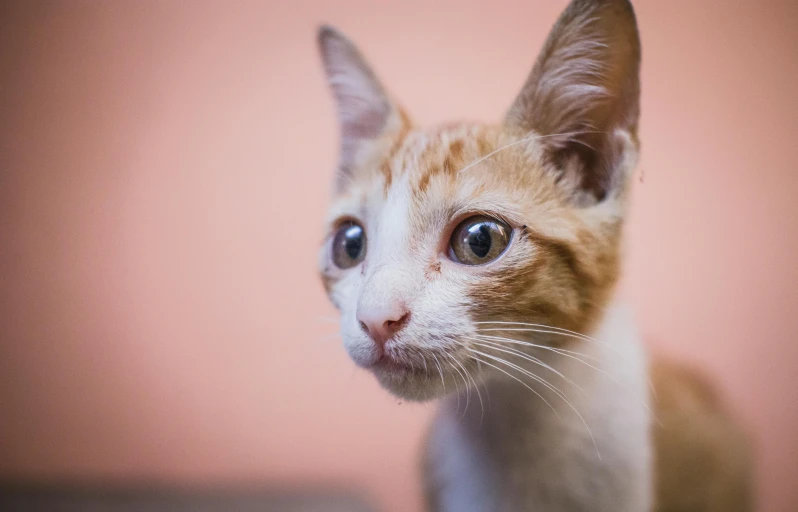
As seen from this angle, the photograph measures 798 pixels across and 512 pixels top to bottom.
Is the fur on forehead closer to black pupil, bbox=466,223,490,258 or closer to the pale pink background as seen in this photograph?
black pupil, bbox=466,223,490,258

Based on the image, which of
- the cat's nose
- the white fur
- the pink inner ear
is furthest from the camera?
the pink inner ear

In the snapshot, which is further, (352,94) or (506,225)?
(352,94)

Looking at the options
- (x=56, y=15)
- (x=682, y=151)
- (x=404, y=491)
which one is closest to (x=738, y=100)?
(x=682, y=151)

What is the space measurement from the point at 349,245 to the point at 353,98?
258 millimetres

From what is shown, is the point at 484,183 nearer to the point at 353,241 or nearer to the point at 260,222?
the point at 353,241

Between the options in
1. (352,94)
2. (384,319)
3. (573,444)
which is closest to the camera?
(384,319)

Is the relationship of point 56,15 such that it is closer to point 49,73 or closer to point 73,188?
point 49,73

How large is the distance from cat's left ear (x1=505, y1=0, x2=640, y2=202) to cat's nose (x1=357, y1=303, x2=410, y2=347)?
0.29 meters

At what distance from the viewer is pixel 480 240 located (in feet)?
1.81

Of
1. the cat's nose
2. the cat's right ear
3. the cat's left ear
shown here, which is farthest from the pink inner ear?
the cat's nose

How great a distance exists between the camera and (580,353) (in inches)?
23.3

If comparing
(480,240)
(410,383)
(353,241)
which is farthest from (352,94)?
(410,383)

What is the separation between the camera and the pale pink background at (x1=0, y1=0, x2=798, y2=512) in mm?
688

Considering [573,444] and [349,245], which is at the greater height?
[349,245]
